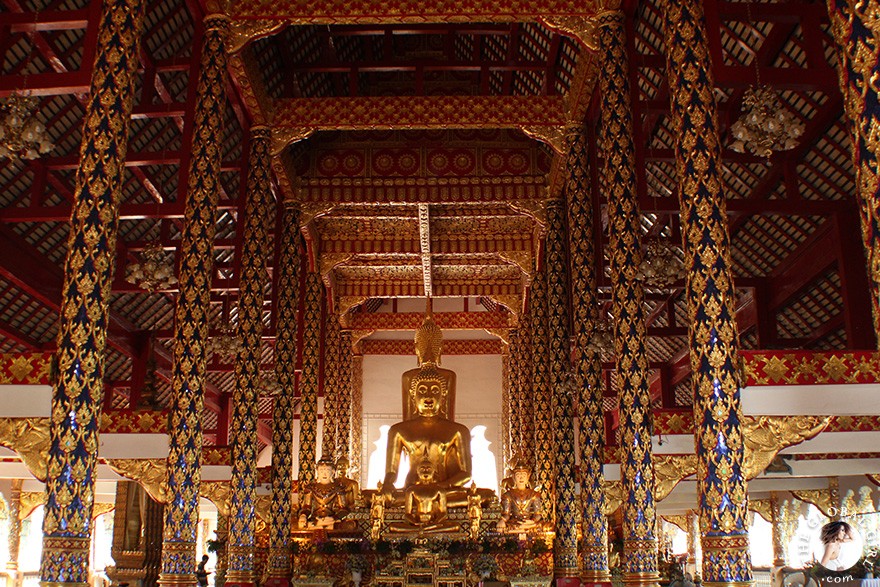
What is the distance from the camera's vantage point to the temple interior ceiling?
35.4 ft

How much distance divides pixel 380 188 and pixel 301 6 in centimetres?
537

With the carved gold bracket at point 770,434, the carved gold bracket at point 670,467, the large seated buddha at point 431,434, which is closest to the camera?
the carved gold bracket at point 770,434

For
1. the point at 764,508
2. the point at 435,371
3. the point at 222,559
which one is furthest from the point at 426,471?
the point at 764,508

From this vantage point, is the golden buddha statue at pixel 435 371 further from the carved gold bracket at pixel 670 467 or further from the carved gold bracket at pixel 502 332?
the carved gold bracket at pixel 670 467

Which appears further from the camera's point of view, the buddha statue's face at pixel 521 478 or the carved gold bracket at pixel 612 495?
the buddha statue's face at pixel 521 478

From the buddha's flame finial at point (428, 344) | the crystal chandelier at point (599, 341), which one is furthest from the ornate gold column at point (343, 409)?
the crystal chandelier at point (599, 341)

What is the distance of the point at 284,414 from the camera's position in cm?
1336

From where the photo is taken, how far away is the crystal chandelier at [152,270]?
1081 cm

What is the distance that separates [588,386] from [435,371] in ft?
20.0

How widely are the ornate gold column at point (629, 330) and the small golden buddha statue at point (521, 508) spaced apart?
369cm

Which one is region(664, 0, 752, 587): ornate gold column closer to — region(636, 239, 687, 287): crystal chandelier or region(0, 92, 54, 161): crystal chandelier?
region(636, 239, 687, 287): crystal chandelier

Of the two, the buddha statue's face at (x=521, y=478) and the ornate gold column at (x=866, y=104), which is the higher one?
the ornate gold column at (x=866, y=104)

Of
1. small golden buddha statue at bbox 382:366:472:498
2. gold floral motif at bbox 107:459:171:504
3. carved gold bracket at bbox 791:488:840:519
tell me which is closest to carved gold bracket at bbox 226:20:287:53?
gold floral motif at bbox 107:459:171:504

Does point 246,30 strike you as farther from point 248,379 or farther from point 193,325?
point 248,379
